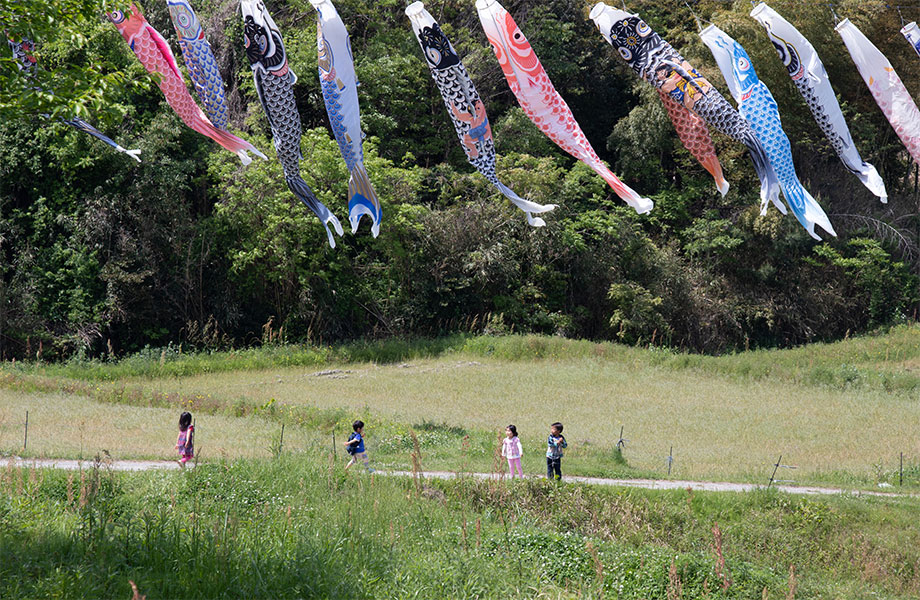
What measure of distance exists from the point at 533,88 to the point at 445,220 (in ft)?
44.4

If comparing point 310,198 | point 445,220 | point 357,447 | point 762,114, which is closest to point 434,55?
point 310,198

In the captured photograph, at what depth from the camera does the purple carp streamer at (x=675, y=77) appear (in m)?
13.2

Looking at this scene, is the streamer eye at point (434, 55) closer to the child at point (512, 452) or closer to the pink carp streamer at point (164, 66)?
the pink carp streamer at point (164, 66)

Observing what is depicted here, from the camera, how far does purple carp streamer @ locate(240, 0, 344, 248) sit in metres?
12.8

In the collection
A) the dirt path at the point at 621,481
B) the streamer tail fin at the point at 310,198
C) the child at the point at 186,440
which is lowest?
the dirt path at the point at 621,481

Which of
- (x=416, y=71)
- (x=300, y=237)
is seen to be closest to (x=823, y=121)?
(x=300, y=237)

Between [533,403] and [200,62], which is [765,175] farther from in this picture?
[200,62]

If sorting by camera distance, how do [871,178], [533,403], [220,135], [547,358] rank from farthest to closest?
[547,358]
[533,403]
[871,178]
[220,135]

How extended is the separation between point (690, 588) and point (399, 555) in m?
2.75

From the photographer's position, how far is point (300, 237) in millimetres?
23891

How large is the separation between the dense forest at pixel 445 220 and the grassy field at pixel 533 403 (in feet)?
7.56

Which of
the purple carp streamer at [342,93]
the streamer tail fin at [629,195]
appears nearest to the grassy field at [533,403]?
the streamer tail fin at [629,195]

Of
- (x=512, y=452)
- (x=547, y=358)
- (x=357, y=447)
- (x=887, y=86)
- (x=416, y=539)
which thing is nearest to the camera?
(x=416, y=539)

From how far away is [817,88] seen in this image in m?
13.8
